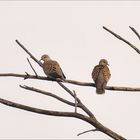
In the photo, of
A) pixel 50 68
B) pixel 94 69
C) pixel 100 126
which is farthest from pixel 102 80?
pixel 100 126

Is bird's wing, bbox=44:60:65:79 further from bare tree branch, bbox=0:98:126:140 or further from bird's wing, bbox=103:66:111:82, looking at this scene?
bare tree branch, bbox=0:98:126:140

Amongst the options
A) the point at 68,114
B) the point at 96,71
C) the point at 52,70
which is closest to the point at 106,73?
the point at 96,71

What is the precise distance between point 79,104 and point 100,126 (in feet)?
3.22

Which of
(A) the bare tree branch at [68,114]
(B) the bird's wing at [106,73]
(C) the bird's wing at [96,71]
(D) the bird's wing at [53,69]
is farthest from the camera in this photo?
(D) the bird's wing at [53,69]

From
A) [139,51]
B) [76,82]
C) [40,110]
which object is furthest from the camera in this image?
[76,82]

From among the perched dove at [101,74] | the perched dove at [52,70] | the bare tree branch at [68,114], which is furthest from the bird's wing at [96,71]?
the bare tree branch at [68,114]

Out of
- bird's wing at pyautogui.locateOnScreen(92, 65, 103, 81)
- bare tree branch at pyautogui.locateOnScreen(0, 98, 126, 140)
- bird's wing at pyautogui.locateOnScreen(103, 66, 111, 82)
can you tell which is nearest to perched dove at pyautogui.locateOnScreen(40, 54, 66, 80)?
bird's wing at pyautogui.locateOnScreen(92, 65, 103, 81)

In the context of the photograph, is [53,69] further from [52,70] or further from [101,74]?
[101,74]

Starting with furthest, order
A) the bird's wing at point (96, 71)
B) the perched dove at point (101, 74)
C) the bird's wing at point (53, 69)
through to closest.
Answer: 1. the bird's wing at point (53, 69)
2. the bird's wing at point (96, 71)
3. the perched dove at point (101, 74)

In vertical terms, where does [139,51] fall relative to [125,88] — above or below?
above

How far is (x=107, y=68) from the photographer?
35.9 feet

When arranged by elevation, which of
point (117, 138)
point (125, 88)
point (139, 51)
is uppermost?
point (139, 51)

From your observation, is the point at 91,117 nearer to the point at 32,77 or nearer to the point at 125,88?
the point at 125,88

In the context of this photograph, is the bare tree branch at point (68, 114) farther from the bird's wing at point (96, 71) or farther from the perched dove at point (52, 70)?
the perched dove at point (52, 70)
